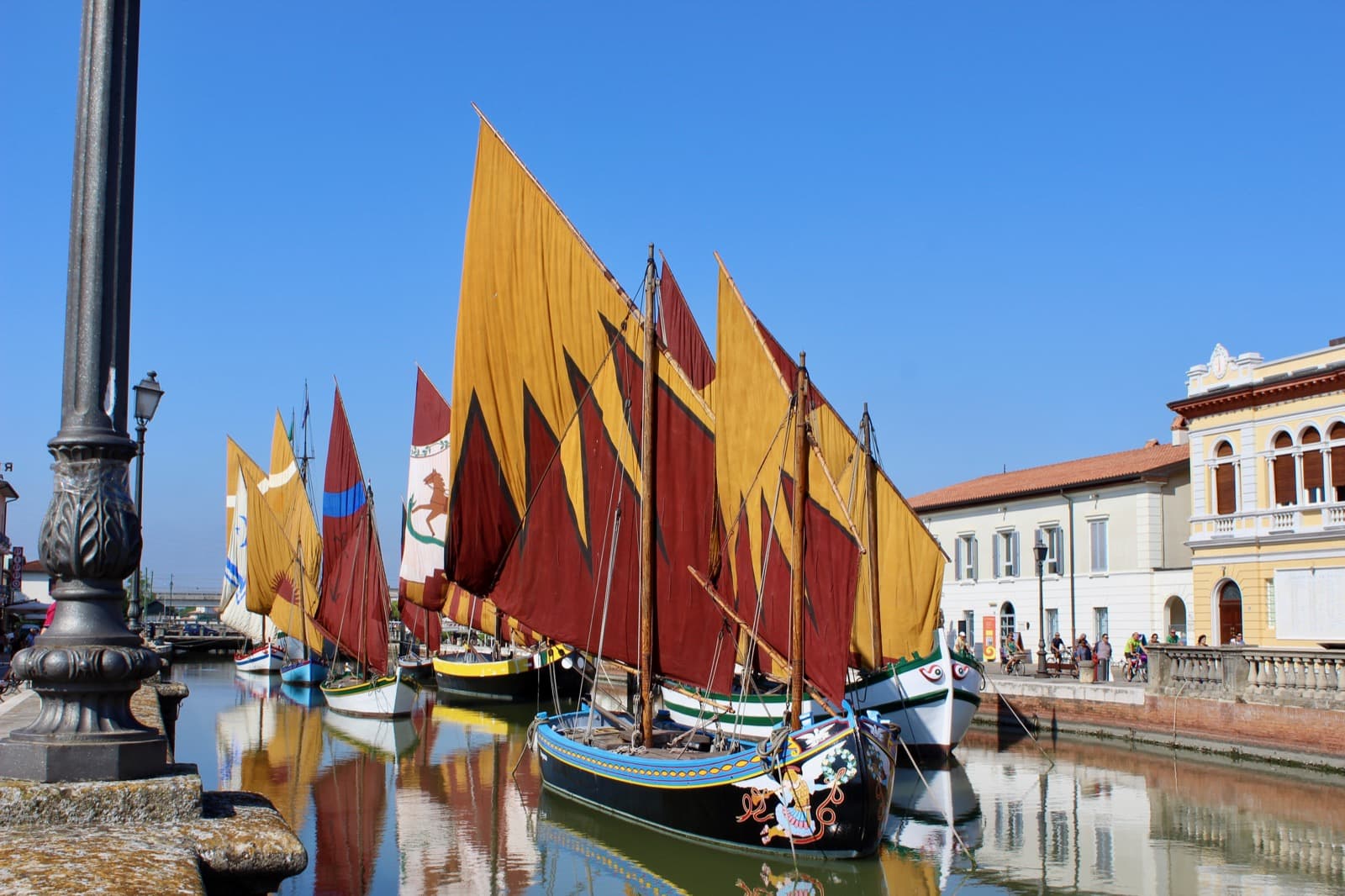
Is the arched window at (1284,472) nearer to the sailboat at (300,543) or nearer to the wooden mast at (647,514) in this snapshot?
the wooden mast at (647,514)

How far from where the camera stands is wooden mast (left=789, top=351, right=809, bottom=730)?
1722 cm

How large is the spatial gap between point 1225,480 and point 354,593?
2910 cm

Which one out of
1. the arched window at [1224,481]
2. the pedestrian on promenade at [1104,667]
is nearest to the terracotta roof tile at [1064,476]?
the arched window at [1224,481]

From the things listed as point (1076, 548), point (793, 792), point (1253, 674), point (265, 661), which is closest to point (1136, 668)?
point (1253, 674)

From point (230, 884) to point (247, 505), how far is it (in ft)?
170

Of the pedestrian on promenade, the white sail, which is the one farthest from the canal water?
the white sail

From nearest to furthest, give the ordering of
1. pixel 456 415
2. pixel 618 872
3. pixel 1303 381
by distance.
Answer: pixel 618 872 < pixel 456 415 < pixel 1303 381

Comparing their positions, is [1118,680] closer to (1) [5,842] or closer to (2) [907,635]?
(2) [907,635]

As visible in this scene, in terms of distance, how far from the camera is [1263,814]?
20594 mm

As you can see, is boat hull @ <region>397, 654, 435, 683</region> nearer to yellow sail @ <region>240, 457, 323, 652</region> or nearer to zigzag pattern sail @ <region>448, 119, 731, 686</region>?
A: yellow sail @ <region>240, 457, 323, 652</region>

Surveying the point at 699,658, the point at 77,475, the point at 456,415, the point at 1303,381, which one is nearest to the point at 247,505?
the point at 456,415

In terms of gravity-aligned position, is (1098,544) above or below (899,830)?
above

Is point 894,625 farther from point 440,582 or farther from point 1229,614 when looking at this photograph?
point 440,582

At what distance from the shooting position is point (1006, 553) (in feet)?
165
